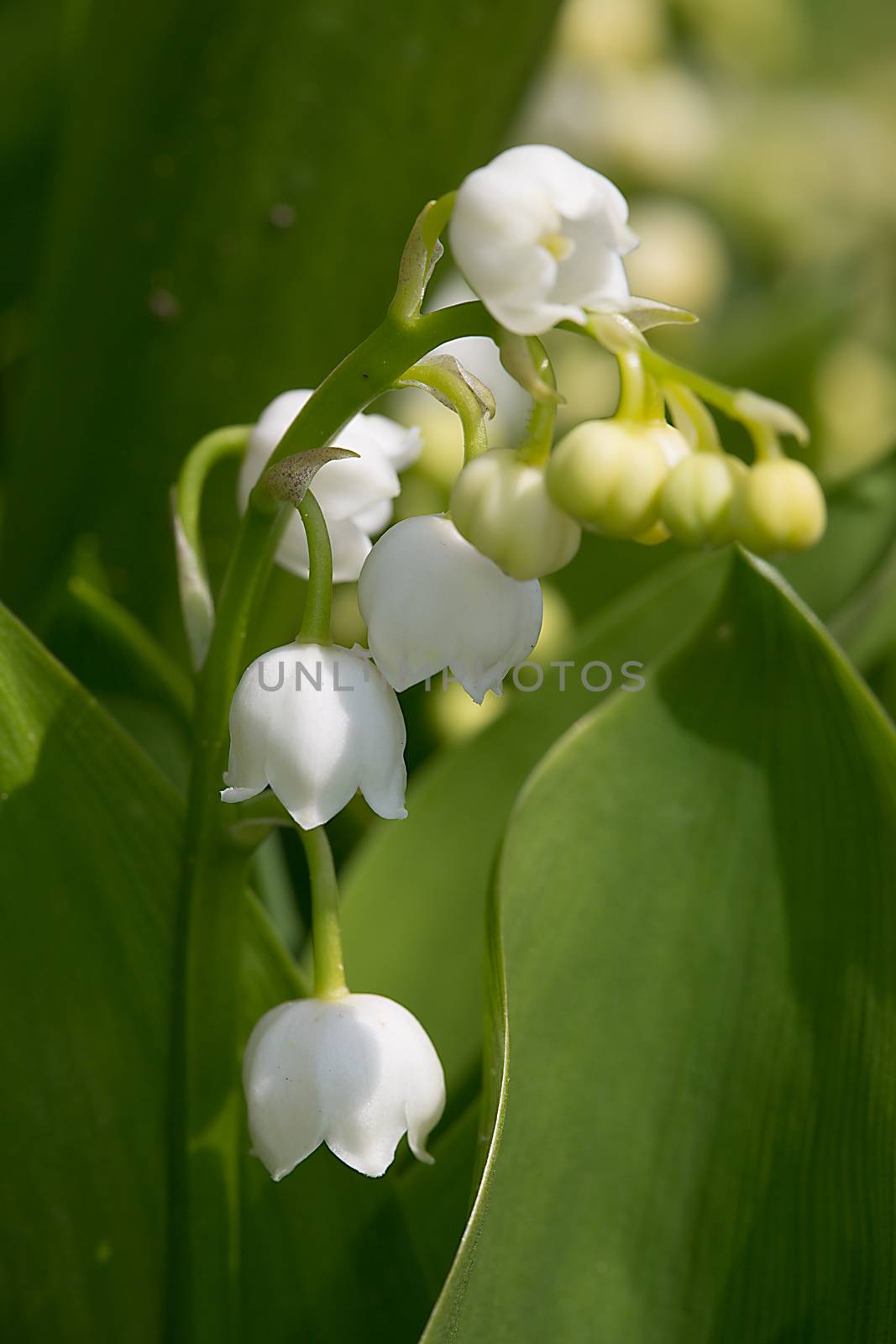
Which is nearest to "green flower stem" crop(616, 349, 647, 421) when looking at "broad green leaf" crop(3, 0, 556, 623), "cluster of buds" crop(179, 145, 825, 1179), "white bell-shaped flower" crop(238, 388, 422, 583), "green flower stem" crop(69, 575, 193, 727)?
"cluster of buds" crop(179, 145, 825, 1179)

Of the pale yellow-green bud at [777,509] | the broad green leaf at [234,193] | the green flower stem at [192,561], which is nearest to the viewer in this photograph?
the pale yellow-green bud at [777,509]

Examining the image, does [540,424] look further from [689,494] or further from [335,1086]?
[335,1086]

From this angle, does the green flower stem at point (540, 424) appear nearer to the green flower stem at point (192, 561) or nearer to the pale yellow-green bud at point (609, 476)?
the pale yellow-green bud at point (609, 476)

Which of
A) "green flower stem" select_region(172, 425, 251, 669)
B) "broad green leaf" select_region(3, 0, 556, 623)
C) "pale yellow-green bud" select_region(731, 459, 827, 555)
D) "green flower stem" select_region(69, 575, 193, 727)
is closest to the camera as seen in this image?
"pale yellow-green bud" select_region(731, 459, 827, 555)

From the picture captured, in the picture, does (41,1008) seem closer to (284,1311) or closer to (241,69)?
(284,1311)

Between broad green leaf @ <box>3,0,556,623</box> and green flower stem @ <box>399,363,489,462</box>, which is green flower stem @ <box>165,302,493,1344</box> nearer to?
green flower stem @ <box>399,363,489,462</box>

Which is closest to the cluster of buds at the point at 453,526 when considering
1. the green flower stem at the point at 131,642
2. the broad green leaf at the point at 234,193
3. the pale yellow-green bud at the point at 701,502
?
the pale yellow-green bud at the point at 701,502
